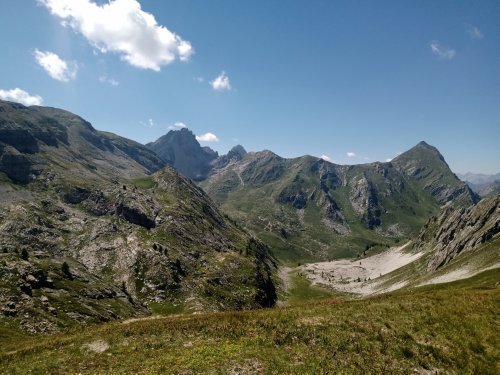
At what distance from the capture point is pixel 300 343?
30500 mm

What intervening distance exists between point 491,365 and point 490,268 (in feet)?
267

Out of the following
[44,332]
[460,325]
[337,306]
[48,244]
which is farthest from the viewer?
[48,244]

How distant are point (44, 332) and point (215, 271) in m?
124

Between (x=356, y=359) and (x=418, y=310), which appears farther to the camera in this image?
(x=418, y=310)

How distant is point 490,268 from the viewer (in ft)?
312

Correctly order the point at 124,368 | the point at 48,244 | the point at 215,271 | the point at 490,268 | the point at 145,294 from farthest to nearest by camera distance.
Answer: the point at 215,271, the point at 48,244, the point at 145,294, the point at 490,268, the point at 124,368

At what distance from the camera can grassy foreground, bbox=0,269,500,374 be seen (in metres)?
27.4

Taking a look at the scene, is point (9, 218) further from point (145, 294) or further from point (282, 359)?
point (282, 359)

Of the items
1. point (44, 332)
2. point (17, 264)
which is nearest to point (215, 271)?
point (17, 264)

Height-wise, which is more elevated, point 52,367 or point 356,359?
point 52,367

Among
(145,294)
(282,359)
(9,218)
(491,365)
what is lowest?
(145,294)

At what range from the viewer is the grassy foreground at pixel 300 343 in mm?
27391

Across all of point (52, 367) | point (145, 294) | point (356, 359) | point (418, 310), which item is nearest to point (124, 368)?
point (52, 367)

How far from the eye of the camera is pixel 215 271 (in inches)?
7613
